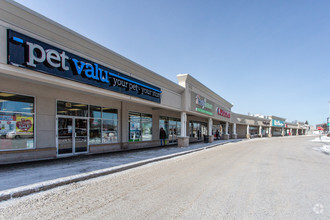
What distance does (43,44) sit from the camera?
744cm

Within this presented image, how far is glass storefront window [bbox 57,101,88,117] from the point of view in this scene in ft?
34.7

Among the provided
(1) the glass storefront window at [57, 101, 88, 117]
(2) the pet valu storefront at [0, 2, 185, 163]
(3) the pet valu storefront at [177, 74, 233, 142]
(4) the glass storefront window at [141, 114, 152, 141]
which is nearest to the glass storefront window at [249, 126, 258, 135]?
(3) the pet valu storefront at [177, 74, 233, 142]

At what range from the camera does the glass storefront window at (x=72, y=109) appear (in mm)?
10562

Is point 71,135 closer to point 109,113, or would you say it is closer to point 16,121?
point 16,121

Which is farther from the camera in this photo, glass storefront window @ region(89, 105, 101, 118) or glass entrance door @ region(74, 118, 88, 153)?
glass storefront window @ region(89, 105, 101, 118)

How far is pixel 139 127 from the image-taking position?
650 inches

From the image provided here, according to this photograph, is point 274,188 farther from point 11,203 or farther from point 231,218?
point 11,203

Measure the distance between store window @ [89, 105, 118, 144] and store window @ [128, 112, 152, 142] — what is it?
162 cm

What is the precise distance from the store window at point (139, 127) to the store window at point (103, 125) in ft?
5.30

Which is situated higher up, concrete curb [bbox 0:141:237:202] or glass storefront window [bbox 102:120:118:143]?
glass storefront window [bbox 102:120:118:143]

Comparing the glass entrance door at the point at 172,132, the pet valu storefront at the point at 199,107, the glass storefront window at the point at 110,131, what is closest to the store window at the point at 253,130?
the pet valu storefront at the point at 199,107

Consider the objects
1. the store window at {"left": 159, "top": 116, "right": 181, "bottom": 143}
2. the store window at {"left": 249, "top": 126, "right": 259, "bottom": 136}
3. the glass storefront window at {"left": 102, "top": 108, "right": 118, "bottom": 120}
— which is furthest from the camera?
the store window at {"left": 249, "top": 126, "right": 259, "bottom": 136}

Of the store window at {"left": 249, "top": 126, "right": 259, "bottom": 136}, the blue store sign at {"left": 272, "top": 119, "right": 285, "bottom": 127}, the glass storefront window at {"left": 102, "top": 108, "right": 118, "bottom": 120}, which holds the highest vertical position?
the glass storefront window at {"left": 102, "top": 108, "right": 118, "bottom": 120}

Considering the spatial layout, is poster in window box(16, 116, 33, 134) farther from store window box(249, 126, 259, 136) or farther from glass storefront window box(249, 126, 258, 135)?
glass storefront window box(249, 126, 258, 135)
